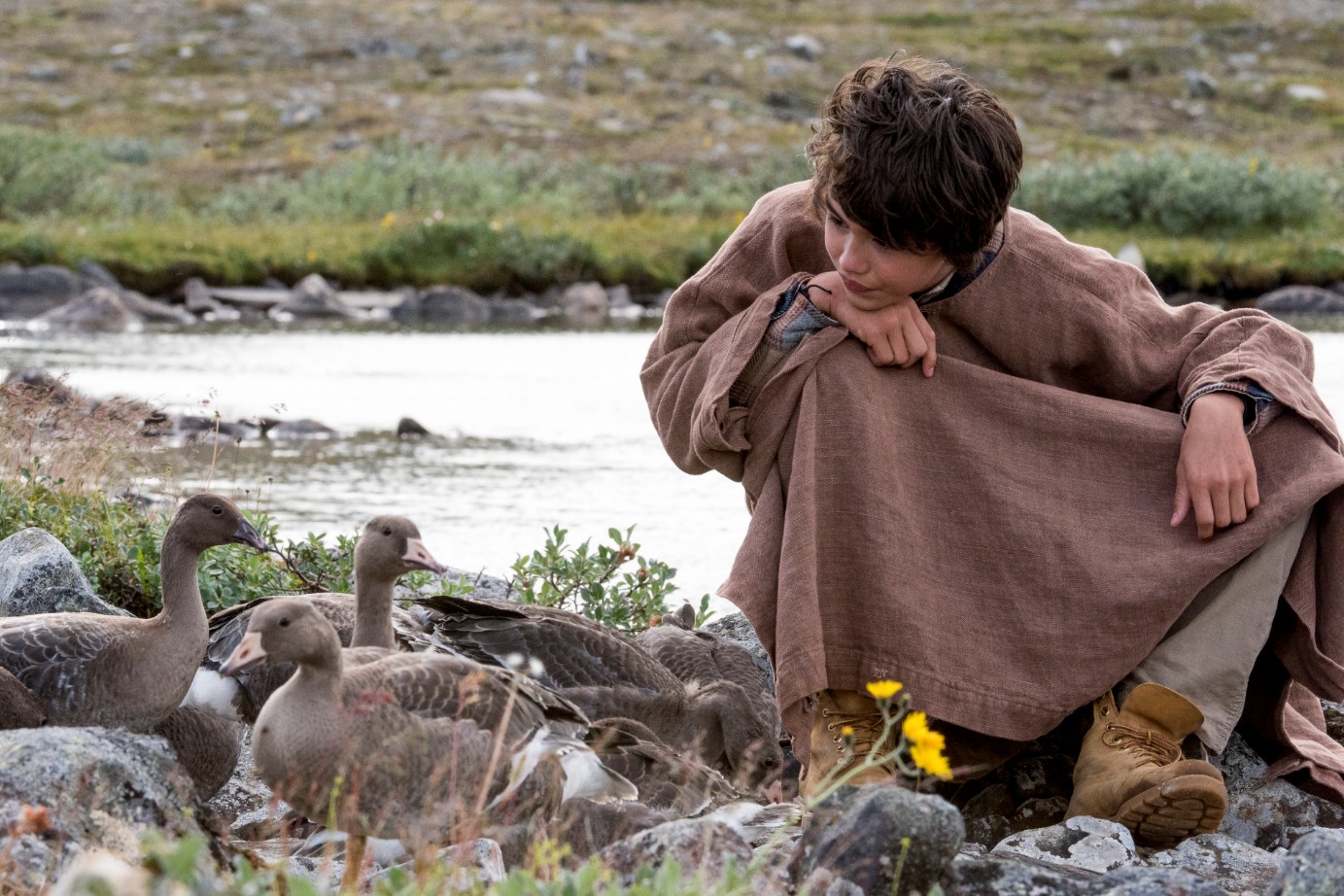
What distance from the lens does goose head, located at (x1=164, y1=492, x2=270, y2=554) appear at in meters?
4.86

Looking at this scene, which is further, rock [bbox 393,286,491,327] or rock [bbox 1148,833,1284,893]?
rock [bbox 393,286,491,327]

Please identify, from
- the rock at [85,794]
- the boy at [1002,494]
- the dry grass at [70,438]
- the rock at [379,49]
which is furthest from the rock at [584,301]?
the rock at [379,49]

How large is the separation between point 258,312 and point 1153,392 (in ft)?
63.0

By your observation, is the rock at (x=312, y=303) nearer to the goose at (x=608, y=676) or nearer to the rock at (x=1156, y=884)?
the goose at (x=608, y=676)

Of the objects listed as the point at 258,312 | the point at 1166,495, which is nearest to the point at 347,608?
the point at 1166,495

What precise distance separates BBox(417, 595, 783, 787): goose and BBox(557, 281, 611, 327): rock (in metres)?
17.5

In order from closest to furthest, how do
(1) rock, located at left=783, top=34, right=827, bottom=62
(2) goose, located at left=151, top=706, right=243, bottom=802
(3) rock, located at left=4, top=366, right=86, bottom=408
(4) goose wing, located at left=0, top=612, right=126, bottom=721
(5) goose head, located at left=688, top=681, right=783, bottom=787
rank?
(4) goose wing, located at left=0, top=612, right=126, bottom=721, (2) goose, located at left=151, top=706, right=243, bottom=802, (5) goose head, located at left=688, top=681, right=783, bottom=787, (3) rock, located at left=4, top=366, right=86, bottom=408, (1) rock, located at left=783, top=34, right=827, bottom=62

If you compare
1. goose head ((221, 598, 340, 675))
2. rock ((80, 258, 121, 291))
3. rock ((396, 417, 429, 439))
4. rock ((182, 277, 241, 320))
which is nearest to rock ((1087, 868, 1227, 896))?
goose head ((221, 598, 340, 675))

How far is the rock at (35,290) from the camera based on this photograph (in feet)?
69.4

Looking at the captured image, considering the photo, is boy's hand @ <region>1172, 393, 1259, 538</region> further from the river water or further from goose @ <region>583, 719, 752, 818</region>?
the river water

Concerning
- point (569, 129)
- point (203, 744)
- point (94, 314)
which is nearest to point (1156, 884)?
point (203, 744)

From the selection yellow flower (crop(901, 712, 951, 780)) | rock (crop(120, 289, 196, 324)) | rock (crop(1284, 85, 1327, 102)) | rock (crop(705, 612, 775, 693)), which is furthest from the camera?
rock (crop(1284, 85, 1327, 102))

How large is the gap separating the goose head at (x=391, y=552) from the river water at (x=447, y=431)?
2.00 metres

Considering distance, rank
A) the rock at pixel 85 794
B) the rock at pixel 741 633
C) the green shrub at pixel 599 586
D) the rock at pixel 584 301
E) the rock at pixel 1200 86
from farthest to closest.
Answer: the rock at pixel 1200 86 → the rock at pixel 584 301 → the green shrub at pixel 599 586 → the rock at pixel 741 633 → the rock at pixel 85 794
